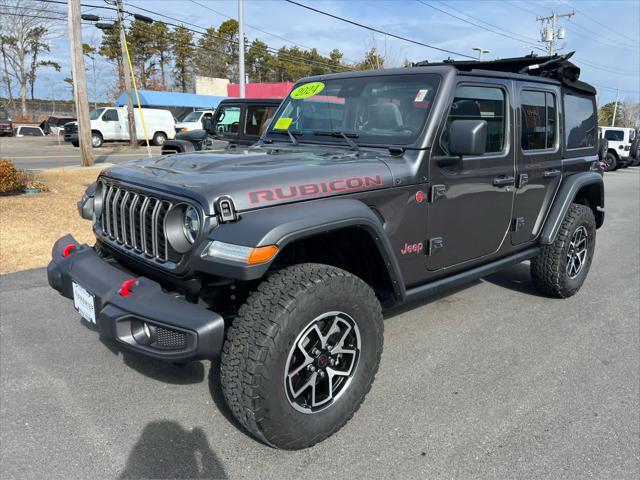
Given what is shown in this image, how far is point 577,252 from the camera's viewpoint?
4.83m

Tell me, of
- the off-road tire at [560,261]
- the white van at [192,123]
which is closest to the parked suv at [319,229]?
the off-road tire at [560,261]

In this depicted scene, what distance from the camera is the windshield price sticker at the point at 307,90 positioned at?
3926 mm

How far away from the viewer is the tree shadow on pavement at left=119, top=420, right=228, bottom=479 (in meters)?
2.39

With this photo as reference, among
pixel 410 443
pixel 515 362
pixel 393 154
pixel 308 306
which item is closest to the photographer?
pixel 308 306

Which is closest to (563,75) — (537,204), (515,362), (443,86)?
(537,204)

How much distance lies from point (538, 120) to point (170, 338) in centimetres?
344

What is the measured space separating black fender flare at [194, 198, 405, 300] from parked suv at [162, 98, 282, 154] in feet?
22.3

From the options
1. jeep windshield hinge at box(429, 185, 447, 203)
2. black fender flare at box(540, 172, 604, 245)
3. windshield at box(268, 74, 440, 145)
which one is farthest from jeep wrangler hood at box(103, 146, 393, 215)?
black fender flare at box(540, 172, 604, 245)

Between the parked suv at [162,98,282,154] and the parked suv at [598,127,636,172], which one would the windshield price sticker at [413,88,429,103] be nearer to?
the parked suv at [162,98,282,154]

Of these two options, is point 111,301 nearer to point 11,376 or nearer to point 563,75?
point 11,376

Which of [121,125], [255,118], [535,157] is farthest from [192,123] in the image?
[535,157]

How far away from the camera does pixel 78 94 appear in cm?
1345

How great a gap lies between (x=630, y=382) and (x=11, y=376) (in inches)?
158

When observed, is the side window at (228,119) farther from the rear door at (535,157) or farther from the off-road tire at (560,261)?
the off-road tire at (560,261)
